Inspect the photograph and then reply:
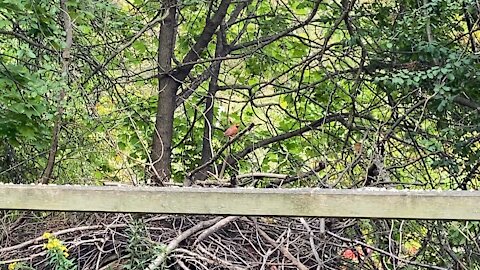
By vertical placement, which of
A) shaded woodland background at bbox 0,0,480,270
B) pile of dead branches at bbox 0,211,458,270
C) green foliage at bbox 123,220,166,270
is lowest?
green foliage at bbox 123,220,166,270

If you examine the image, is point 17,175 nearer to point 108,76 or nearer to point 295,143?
point 108,76

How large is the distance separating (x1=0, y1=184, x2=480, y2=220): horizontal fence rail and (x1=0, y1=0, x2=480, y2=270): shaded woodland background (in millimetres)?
429

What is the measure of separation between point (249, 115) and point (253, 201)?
3.16 m

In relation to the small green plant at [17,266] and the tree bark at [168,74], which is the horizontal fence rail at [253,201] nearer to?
the small green plant at [17,266]

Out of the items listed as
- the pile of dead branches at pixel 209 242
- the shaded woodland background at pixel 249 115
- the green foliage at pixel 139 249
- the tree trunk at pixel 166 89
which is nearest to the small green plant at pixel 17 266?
the pile of dead branches at pixel 209 242

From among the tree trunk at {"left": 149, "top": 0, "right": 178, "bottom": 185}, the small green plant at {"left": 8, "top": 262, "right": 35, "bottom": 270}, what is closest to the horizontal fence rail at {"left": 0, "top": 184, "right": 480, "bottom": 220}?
the small green plant at {"left": 8, "top": 262, "right": 35, "bottom": 270}

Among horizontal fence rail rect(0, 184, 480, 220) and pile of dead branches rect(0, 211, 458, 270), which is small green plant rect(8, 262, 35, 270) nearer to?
pile of dead branches rect(0, 211, 458, 270)

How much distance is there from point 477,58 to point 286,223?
3.97 ft

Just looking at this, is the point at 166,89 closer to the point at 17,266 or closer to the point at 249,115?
the point at 249,115

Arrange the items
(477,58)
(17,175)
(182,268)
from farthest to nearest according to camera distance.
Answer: (17,175)
(477,58)
(182,268)

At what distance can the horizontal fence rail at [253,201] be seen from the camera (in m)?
1.67

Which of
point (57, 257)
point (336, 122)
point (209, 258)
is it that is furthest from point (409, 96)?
point (57, 257)

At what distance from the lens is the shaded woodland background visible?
2.54m

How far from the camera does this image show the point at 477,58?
123 inches
